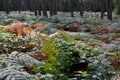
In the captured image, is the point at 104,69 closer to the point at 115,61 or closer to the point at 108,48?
the point at 115,61

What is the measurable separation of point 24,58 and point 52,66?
795 mm

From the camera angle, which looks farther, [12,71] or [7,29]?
[7,29]

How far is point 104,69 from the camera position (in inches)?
244

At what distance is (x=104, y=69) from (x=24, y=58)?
161 cm

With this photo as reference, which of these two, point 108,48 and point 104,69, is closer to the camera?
point 104,69

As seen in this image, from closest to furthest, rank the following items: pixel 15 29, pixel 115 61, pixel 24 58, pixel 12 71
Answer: pixel 12 71
pixel 24 58
pixel 115 61
pixel 15 29

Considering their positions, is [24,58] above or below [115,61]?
above

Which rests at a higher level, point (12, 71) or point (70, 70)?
point (12, 71)

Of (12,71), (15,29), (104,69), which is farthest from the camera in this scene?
(15,29)

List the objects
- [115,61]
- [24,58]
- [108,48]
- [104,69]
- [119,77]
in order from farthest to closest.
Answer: [108,48], [115,61], [119,77], [104,69], [24,58]

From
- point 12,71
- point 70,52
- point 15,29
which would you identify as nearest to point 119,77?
point 70,52

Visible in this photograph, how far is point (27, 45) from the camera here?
8141 millimetres

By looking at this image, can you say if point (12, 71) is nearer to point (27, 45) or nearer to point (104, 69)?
point (104, 69)

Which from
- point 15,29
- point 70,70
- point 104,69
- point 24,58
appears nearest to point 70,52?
point 70,70
